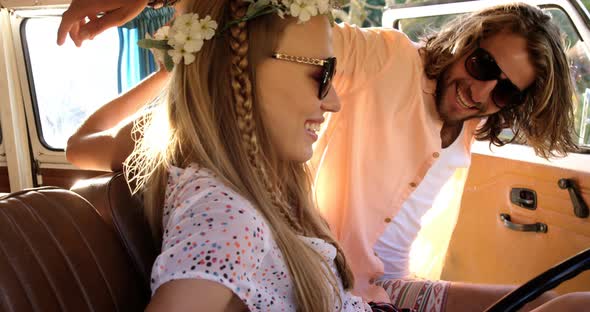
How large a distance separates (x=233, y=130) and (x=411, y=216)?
1.28 m

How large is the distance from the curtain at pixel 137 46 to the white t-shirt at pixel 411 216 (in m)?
1.88

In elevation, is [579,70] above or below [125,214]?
above

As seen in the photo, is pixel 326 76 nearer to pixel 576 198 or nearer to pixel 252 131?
pixel 252 131

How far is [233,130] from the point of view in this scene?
4.61ft

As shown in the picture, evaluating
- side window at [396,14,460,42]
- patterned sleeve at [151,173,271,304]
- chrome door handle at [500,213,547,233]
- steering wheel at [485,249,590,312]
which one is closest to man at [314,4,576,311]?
chrome door handle at [500,213,547,233]

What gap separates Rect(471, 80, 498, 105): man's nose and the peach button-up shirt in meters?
0.19

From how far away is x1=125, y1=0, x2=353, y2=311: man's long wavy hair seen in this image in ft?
4.45

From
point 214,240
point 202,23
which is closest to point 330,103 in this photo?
point 202,23

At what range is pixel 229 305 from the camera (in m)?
1.11

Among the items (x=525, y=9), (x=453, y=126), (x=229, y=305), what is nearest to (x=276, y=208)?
(x=229, y=305)

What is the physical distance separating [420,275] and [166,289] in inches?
74.8

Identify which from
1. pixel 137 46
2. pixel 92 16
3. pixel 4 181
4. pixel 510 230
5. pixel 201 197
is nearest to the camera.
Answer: pixel 201 197

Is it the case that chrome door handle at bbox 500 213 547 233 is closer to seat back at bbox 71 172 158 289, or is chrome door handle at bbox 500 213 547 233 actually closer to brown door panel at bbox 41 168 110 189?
seat back at bbox 71 172 158 289

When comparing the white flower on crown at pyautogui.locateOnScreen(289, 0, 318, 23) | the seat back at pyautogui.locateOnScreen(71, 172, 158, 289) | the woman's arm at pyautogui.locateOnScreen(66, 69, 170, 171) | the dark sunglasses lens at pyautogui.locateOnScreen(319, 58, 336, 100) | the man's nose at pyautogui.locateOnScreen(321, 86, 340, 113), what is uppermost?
the white flower on crown at pyautogui.locateOnScreen(289, 0, 318, 23)
